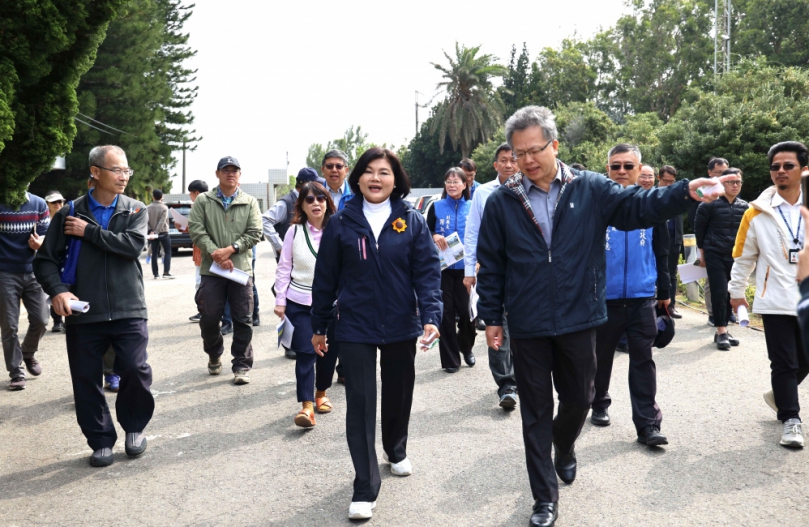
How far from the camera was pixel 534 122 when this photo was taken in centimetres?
415

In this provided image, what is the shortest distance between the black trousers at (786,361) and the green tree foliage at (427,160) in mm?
58407

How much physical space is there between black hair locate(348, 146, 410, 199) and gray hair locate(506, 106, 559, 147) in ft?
2.54

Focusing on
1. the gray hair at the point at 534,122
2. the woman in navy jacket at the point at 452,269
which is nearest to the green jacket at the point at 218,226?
the woman in navy jacket at the point at 452,269

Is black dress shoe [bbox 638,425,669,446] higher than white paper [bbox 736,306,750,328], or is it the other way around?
white paper [bbox 736,306,750,328]

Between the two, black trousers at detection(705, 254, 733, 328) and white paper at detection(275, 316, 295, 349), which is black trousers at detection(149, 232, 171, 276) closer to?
white paper at detection(275, 316, 295, 349)

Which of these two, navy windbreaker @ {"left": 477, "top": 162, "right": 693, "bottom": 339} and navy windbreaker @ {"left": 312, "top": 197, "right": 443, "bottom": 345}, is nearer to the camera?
navy windbreaker @ {"left": 477, "top": 162, "right": 693, "bottom": 339}

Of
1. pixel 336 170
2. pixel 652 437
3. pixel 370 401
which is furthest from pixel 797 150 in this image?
pixel 336 170

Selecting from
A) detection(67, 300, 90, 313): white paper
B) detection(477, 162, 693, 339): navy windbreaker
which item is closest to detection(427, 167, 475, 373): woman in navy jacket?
detection(477, 162, 693, 339): navy windbreaker

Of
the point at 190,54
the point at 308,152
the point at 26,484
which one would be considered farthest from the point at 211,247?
the point at 308,152

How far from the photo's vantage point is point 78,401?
5.30 meters

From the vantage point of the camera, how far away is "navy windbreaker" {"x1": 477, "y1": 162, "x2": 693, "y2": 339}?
4.05 meters

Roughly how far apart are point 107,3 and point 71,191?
2946 cm

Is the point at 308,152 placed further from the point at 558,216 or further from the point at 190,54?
the point at 558,216

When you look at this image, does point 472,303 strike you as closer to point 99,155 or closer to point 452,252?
point 452,252
